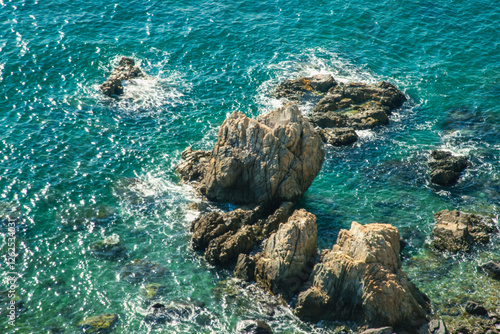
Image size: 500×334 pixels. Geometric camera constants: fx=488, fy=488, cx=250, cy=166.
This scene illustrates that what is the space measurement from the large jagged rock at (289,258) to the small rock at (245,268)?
1.45 feet

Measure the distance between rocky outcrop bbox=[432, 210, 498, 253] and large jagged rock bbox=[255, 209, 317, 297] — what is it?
1211 centimetres

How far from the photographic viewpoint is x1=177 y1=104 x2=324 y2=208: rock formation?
156ft

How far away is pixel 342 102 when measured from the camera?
6328 centimetres

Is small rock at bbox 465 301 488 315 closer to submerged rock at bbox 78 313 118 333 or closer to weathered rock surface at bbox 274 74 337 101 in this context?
submerged rock at bbox 78 313 118 333

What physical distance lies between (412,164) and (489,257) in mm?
15215

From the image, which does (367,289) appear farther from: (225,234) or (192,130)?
(192,130)

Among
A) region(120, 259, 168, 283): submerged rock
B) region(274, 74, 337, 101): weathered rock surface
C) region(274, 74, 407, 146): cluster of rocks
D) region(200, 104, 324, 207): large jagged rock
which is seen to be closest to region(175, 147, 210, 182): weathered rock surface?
A: region(200, 104, 324, 207): large jagged rock

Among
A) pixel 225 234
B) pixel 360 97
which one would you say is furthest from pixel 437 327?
pixel 360 97

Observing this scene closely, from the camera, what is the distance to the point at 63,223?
46125mm

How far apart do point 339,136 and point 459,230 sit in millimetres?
18849

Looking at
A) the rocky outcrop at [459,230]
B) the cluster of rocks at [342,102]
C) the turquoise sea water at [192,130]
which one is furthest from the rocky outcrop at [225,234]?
the cluster of rocks at [342,102]

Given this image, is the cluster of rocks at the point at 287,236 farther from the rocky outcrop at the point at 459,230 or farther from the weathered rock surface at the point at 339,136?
the weathered rock surface at the point at 339,136

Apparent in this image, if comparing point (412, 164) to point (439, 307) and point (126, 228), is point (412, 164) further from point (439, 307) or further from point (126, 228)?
point (126, 228)

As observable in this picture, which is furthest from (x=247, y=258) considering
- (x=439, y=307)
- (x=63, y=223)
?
(x=63, y=223)
